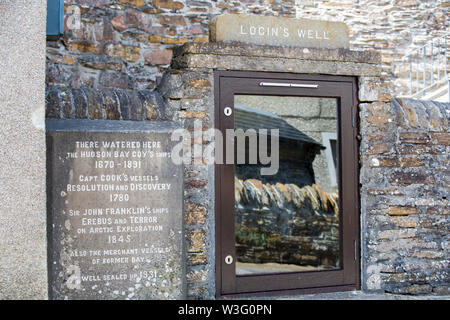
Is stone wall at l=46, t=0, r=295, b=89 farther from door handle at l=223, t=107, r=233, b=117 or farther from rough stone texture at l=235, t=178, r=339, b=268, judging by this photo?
door handle at l=223, t=107, r=233, b=117

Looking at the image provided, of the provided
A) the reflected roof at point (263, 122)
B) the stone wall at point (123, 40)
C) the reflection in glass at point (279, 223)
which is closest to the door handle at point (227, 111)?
the stone wall at point (123, 40)

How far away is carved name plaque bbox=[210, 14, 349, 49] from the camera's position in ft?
13.0

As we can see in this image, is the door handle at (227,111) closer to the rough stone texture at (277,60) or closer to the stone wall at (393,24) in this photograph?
the rough stone texture at (277,60)

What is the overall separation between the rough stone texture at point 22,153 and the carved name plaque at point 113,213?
0.71 ft

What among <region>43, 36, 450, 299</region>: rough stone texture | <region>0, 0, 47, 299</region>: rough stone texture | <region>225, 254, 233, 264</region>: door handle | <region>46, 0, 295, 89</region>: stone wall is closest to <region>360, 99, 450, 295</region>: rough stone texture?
<region>43, 36, 450, 299</region>: rough stone texture

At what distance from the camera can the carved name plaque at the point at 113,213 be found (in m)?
3.10

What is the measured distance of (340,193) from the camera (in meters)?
4.24

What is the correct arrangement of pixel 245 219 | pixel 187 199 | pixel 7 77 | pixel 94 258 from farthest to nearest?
1. pixel 245 219
2. pixel 187 199
3. pixel 94 258
4. pixel 7 77

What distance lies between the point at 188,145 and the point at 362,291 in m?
1.78

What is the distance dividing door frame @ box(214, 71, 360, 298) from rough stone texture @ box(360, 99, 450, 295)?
0.28ft

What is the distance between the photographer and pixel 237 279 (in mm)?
3949

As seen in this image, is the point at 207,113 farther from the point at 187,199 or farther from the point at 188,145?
the point at 187,199

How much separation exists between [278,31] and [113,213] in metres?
1.90
